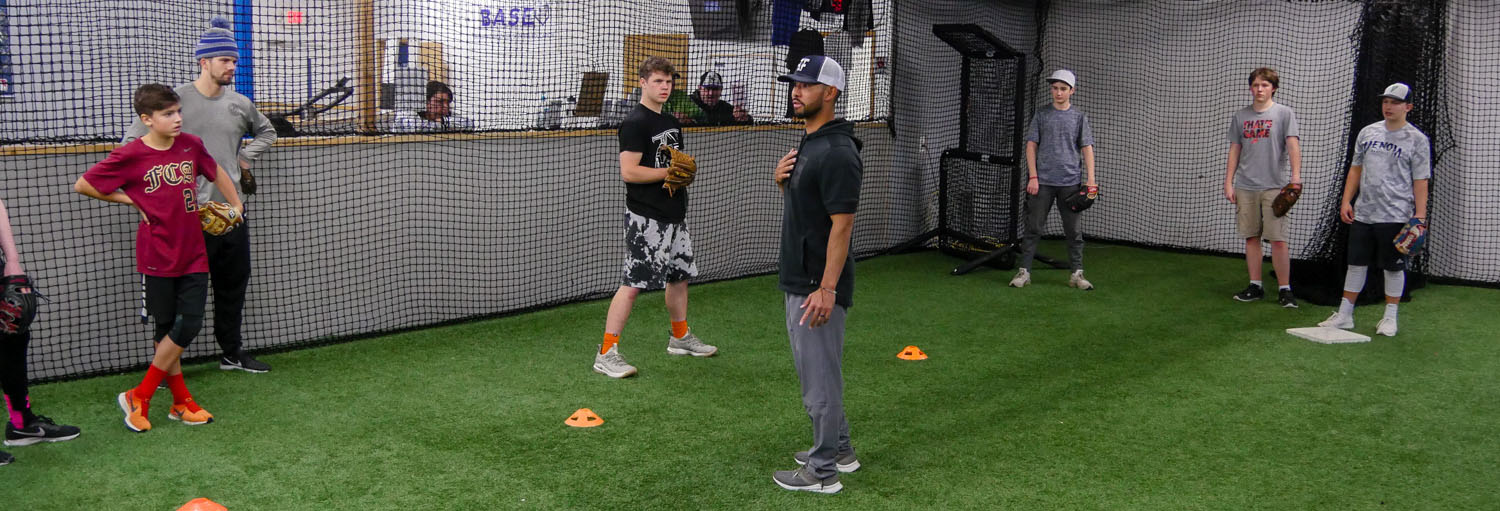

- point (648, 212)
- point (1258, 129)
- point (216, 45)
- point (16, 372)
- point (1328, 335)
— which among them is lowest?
point (1328, 335)

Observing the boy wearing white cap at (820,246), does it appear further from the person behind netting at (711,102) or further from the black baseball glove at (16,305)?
the person behind netting at (711,102)

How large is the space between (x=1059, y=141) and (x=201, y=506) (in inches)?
239

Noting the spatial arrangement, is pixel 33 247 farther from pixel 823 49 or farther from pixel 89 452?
pixel 823 49

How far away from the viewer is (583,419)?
15.3 ft

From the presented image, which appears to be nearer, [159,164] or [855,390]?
[159,164]

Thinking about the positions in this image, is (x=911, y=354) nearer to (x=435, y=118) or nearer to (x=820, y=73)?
(x=820, y=73)

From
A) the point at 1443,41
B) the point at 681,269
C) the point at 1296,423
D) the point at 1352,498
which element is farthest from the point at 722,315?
the point at 1443,41

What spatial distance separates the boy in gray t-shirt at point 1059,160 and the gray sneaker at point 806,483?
14.7ft

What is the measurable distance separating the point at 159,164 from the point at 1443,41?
27.6ft

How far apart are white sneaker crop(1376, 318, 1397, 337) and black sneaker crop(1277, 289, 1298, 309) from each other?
81 centimetres

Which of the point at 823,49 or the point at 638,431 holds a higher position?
the point at 823,49

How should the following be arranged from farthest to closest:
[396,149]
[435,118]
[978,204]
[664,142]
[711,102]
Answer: [978,204], [711,102], [435,118], [396,149], [664,142]

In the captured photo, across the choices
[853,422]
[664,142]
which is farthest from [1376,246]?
[664,142]

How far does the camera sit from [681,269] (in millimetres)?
5492
